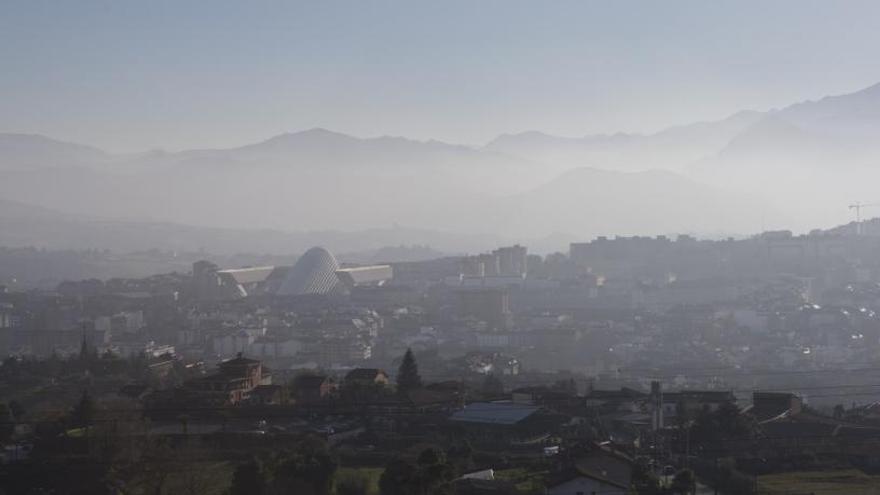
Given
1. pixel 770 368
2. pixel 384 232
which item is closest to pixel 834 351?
pixel 770 368

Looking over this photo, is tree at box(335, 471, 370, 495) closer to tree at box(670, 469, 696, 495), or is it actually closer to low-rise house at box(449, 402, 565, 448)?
tree at box(670, 469, 696, 495)

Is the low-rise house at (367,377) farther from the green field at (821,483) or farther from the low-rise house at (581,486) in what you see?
the low-rise house at (581,486)

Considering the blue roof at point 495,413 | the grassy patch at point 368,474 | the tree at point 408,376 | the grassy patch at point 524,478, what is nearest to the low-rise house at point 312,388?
the tree at point 408,376

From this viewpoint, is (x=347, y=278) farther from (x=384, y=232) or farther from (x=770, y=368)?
(x=384, y=232)

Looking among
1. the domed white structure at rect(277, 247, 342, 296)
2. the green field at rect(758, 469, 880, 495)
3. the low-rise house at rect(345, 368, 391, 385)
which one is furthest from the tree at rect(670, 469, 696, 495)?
the domed white structure at rect(277, 247, 342, 296)

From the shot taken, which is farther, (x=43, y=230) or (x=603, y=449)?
(x=43, y=230)

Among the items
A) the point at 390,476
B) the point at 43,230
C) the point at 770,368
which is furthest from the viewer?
the point at 43,230

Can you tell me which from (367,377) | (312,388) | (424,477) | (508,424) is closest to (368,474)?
(424,477)
